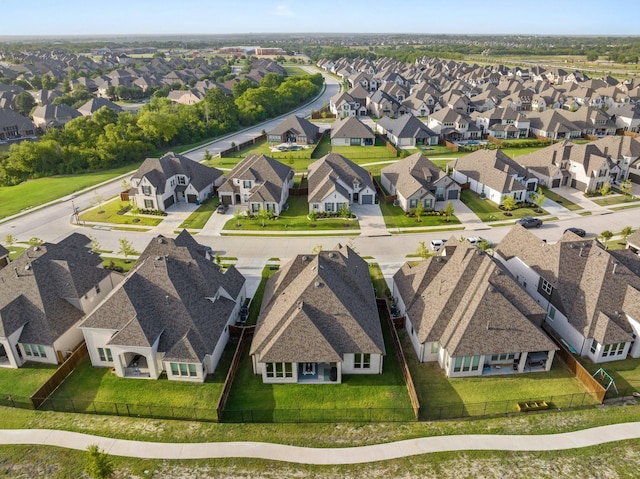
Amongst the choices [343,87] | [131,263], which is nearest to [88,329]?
[131,263]

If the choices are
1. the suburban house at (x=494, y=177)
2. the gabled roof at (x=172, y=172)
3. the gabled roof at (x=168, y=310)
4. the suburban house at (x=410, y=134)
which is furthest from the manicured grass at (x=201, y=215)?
the suburban house at (x=410, y=134)

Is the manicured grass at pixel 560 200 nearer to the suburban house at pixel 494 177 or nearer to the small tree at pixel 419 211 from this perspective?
the suburban house at pixel 494 177

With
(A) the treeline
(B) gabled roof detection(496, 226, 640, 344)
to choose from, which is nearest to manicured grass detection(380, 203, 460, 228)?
(B) gabled roof detection(496, 226, 640, 344)

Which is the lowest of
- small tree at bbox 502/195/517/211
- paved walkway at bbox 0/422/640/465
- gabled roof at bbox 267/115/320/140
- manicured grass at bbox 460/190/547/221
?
paved walkway at bbox 0/422/640/465

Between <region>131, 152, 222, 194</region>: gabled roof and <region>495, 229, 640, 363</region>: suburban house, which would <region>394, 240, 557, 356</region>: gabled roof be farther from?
<region>131, 152, 222, 194</region>: gabled roof

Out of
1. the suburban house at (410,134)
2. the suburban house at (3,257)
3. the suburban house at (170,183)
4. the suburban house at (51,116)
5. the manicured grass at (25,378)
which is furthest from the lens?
the suburban house at (51,116)

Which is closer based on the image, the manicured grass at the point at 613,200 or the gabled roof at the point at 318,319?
the gabled roof at the point at 318,319
